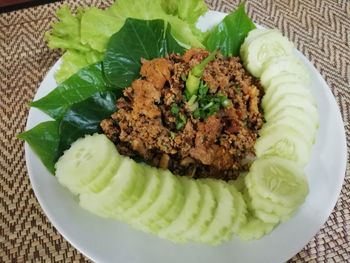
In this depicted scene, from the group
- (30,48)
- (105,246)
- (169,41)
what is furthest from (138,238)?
(30,48)

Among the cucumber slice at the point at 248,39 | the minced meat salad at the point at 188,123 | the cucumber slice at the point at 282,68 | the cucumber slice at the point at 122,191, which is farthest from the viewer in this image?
the cucumber slice at the point at 248,39

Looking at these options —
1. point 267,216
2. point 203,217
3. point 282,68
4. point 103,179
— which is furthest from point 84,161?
point 282,68

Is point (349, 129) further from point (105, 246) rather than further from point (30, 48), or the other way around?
point (30, 48)

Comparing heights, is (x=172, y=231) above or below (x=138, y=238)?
above

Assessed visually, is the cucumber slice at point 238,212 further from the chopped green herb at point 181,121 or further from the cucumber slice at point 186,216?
the chopped green herb at point 181,121

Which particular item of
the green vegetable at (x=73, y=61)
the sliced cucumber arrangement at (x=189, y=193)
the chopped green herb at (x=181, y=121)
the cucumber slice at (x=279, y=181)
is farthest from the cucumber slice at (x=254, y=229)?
the green vegetable at (x=73, y=61)

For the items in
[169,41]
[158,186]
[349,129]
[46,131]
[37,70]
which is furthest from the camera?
[37,70]
